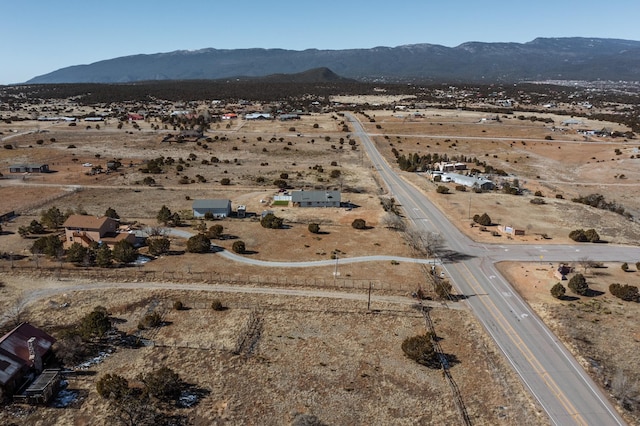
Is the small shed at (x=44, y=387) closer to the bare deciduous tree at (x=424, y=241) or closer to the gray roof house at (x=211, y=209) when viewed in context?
the gray roof house at (x=211, y=209)

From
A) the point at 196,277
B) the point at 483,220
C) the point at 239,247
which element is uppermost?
the point at 239,247

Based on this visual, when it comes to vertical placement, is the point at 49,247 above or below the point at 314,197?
above

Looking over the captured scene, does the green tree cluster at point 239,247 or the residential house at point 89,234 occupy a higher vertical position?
the residential house at point 89,234

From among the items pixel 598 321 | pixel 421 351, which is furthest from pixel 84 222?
pixel 598 321

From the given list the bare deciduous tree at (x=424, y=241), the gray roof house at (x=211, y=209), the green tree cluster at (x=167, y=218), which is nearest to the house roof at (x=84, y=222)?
the green tree cluster at (x=167, y=218)

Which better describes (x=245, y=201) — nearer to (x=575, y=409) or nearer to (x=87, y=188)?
(x=87, y=188)

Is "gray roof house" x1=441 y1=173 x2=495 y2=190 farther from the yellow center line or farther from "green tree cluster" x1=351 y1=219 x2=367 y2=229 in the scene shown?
the yellow center line

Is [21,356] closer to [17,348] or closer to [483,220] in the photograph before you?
[17,348]

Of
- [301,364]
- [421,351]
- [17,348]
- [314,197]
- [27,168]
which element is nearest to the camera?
[17,348]
